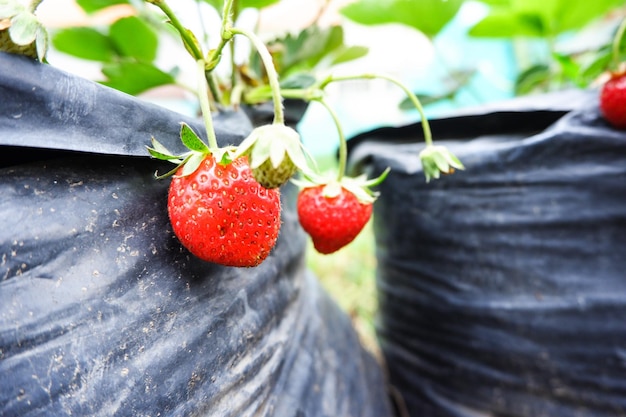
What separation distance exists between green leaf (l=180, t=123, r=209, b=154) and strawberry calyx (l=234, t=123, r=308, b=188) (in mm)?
41

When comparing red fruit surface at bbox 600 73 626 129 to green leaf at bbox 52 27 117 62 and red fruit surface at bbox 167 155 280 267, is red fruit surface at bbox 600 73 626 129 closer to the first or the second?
red fruit surface at bbox 167 155 280 267

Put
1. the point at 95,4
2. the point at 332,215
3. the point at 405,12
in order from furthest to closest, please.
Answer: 1. the point at 405,12
2. the point at 95,4
3. the point at 332,215

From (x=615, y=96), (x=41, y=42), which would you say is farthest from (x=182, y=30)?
(x=615, y=96)

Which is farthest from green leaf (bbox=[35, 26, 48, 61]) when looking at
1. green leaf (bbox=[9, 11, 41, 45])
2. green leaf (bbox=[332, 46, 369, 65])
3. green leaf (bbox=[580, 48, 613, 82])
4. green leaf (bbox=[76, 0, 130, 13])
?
green leaf (bbox=[580, 48, 613, 82])

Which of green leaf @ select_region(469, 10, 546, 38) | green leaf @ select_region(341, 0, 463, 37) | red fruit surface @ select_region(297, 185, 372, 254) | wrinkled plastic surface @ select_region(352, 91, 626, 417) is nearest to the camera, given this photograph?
red fruit surface @ select_region(297, 185, 372, 254)

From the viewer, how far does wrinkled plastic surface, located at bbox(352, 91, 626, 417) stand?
0.61 metres

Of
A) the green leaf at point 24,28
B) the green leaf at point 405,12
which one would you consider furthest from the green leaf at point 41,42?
the green leaf at point 405,12

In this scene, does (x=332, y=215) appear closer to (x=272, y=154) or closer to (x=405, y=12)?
(x=272, y=154)

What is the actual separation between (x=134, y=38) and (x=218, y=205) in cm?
51

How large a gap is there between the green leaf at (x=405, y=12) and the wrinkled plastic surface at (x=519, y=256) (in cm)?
25

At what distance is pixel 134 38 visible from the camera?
0.71 metres

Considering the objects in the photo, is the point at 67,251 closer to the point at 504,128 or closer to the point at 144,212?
the point at 144,212

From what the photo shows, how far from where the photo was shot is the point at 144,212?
372 mm

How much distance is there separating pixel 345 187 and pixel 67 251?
28 cm
